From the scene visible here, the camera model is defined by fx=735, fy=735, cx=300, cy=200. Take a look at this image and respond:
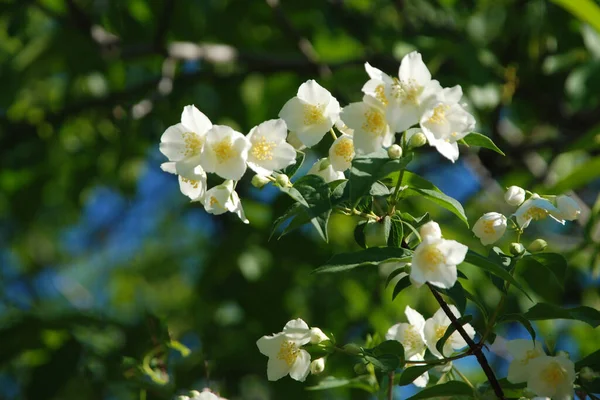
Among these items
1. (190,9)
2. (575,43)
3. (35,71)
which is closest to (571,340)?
(575,43)

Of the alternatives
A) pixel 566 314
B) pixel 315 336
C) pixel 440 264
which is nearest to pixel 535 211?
pixel 566 314

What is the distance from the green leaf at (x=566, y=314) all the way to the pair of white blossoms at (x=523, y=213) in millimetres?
142

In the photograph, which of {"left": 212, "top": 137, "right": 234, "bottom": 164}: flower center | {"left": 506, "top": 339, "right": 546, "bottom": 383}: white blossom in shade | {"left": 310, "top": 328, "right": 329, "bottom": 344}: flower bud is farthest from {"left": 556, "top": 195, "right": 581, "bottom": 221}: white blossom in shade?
{"left": 212, "top": 137, "right": 234, "bottom": 164}: flower center

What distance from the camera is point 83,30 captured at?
115 inches

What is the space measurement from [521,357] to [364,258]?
333 millimetres

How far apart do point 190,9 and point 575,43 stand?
1.66 metres

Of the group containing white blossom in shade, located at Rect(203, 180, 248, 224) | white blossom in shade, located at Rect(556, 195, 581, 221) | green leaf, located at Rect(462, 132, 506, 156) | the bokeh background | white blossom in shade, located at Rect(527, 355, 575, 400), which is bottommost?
the bokeh background

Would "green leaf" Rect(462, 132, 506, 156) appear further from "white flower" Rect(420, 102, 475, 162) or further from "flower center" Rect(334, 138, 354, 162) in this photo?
"flower center" Rect(334, 138, 354, 162)

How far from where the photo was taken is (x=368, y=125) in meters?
1.10

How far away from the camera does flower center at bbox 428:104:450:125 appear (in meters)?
1.11

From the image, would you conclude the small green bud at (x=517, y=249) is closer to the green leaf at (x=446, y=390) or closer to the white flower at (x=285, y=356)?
the green leaf at (x=446, y=390)

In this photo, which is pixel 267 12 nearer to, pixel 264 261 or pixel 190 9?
pixel 190 9

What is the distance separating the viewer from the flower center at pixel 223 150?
1175mm

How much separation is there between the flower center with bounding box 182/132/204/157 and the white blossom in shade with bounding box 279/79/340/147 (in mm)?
154
